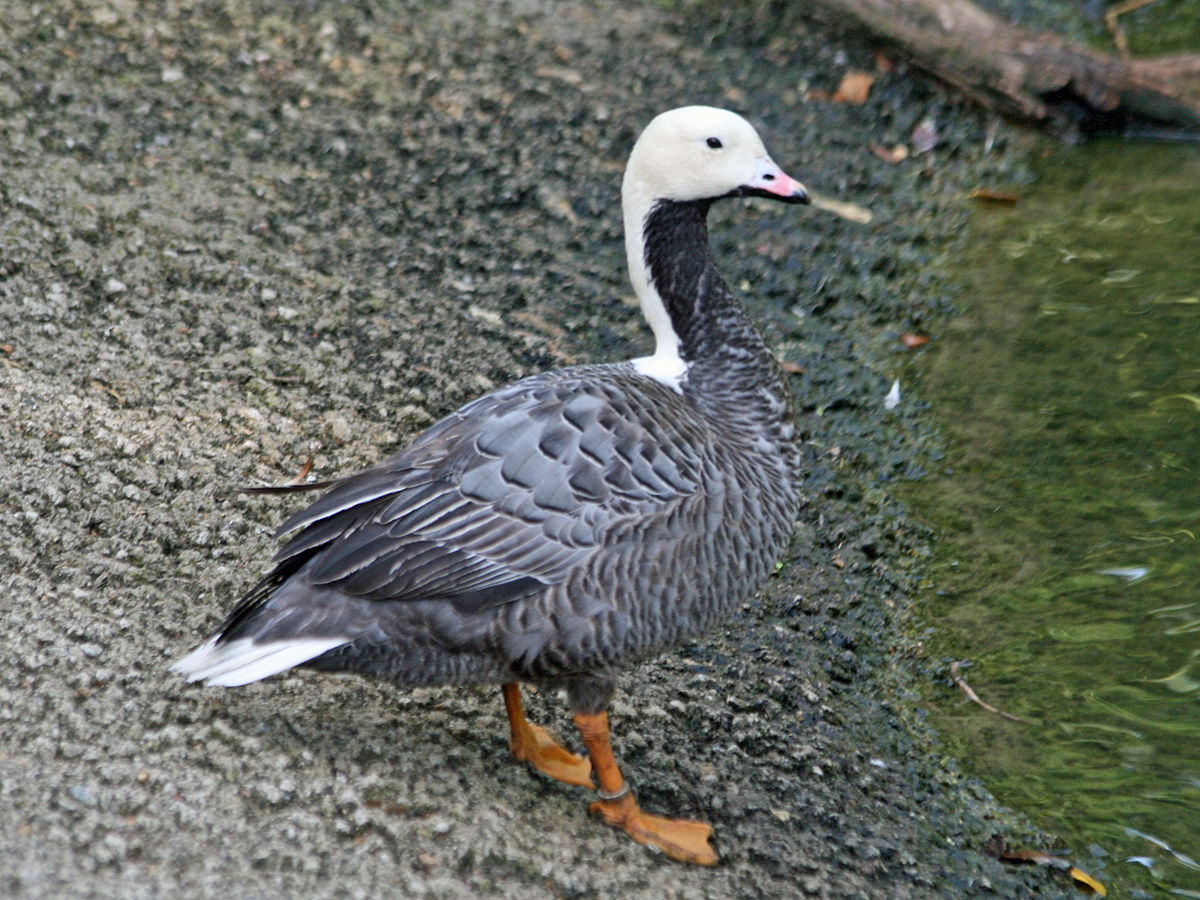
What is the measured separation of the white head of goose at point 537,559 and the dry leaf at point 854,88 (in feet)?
12.7

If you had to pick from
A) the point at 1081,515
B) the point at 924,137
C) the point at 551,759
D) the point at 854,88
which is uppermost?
the point at 854,88

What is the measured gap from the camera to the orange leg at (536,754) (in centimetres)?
374

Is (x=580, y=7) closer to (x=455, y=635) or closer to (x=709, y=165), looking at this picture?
(x=709, y=165)

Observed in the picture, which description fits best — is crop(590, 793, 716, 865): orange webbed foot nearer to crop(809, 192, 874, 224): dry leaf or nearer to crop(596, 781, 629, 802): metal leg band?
crop(596, 781, 629, 802): metal leg band

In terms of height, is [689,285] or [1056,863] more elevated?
[689,285]

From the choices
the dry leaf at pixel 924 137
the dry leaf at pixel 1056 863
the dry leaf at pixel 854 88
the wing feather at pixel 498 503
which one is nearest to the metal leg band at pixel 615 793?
the wing feather at pixel 498 503

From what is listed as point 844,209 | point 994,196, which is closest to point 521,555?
point 844,209

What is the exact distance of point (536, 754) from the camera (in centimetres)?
376

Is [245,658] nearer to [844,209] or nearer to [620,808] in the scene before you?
[620,808]

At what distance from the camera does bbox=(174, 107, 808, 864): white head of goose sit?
3406 mm

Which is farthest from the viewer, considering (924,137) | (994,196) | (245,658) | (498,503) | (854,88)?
(854,88)

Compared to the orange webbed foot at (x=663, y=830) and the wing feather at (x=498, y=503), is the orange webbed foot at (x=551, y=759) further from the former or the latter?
the wing feather at (x=498, y=503)

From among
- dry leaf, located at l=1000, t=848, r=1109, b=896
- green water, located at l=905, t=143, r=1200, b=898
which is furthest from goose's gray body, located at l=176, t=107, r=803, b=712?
green water, located at l=905, t=143, r=1200, b=898

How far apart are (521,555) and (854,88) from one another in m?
4.64
